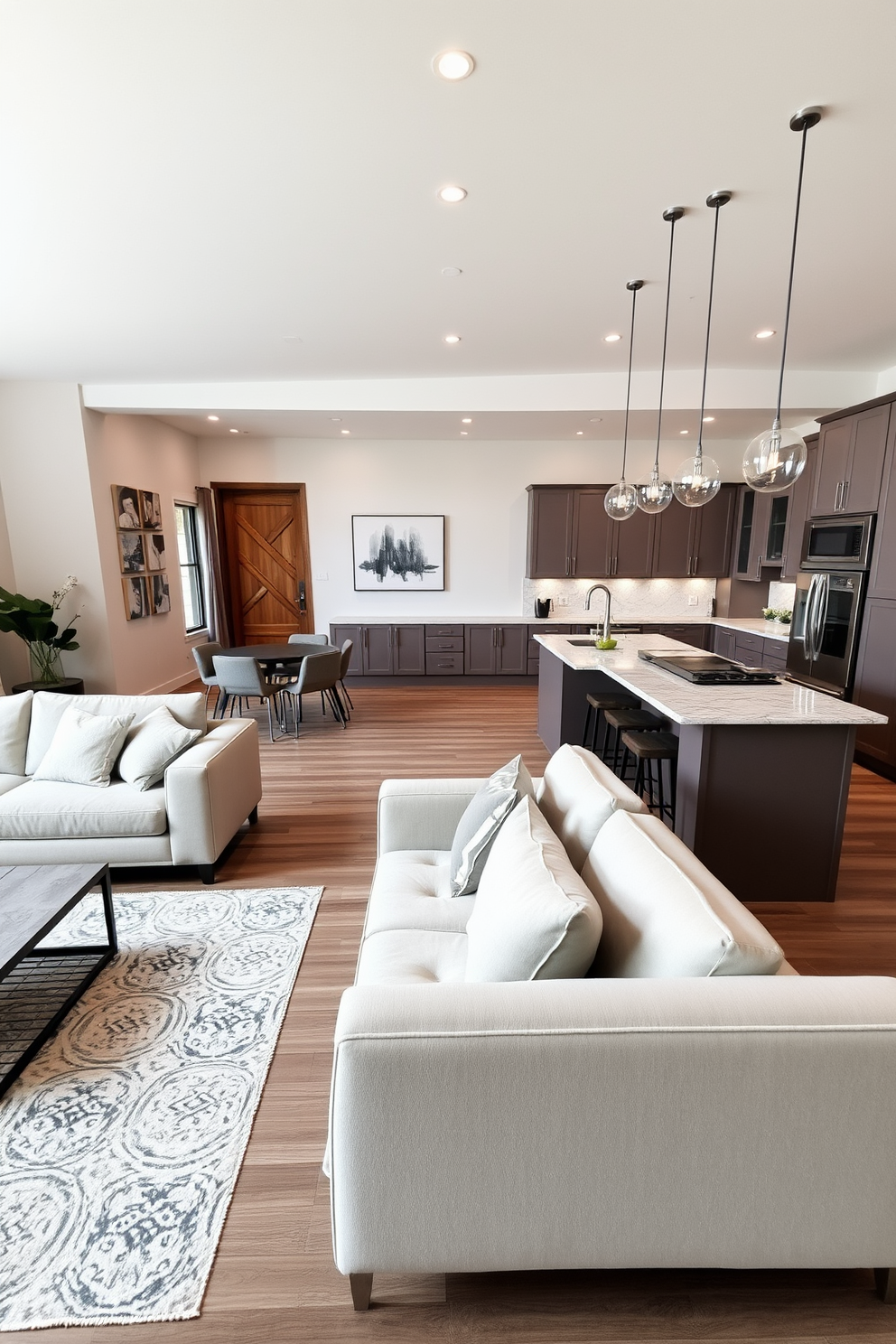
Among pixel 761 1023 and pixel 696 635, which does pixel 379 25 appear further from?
pixel 696 635

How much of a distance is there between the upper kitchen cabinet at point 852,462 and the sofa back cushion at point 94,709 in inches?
186

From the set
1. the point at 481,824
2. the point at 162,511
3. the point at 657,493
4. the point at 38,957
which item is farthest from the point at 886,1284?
the point at 162,511

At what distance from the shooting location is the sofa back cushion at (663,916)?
1.16 m

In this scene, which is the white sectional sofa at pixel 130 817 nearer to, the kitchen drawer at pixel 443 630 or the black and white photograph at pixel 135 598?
the black and white photograph at pixel 135 598

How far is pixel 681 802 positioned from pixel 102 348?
16.1 ft

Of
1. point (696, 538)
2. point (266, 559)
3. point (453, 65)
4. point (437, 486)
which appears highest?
point (453, 65)

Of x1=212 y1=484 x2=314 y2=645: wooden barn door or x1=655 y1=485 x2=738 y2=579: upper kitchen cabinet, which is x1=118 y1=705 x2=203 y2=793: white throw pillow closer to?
x1=212 y1=484 x2=314 y2=645: wooden barn door

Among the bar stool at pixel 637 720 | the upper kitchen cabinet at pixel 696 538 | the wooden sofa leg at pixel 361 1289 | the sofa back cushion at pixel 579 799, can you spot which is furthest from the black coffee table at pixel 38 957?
the upper kitchen cabinet at pixel 696 538

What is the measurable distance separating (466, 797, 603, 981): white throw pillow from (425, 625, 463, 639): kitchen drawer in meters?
5.61

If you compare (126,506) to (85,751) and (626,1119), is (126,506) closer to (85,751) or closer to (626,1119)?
(85,751)

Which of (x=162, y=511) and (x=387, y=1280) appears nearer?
(x=387, y=1280)

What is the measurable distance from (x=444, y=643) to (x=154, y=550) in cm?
331

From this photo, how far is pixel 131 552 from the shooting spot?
6020mm

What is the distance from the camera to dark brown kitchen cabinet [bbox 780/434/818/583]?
5133 millimetres
